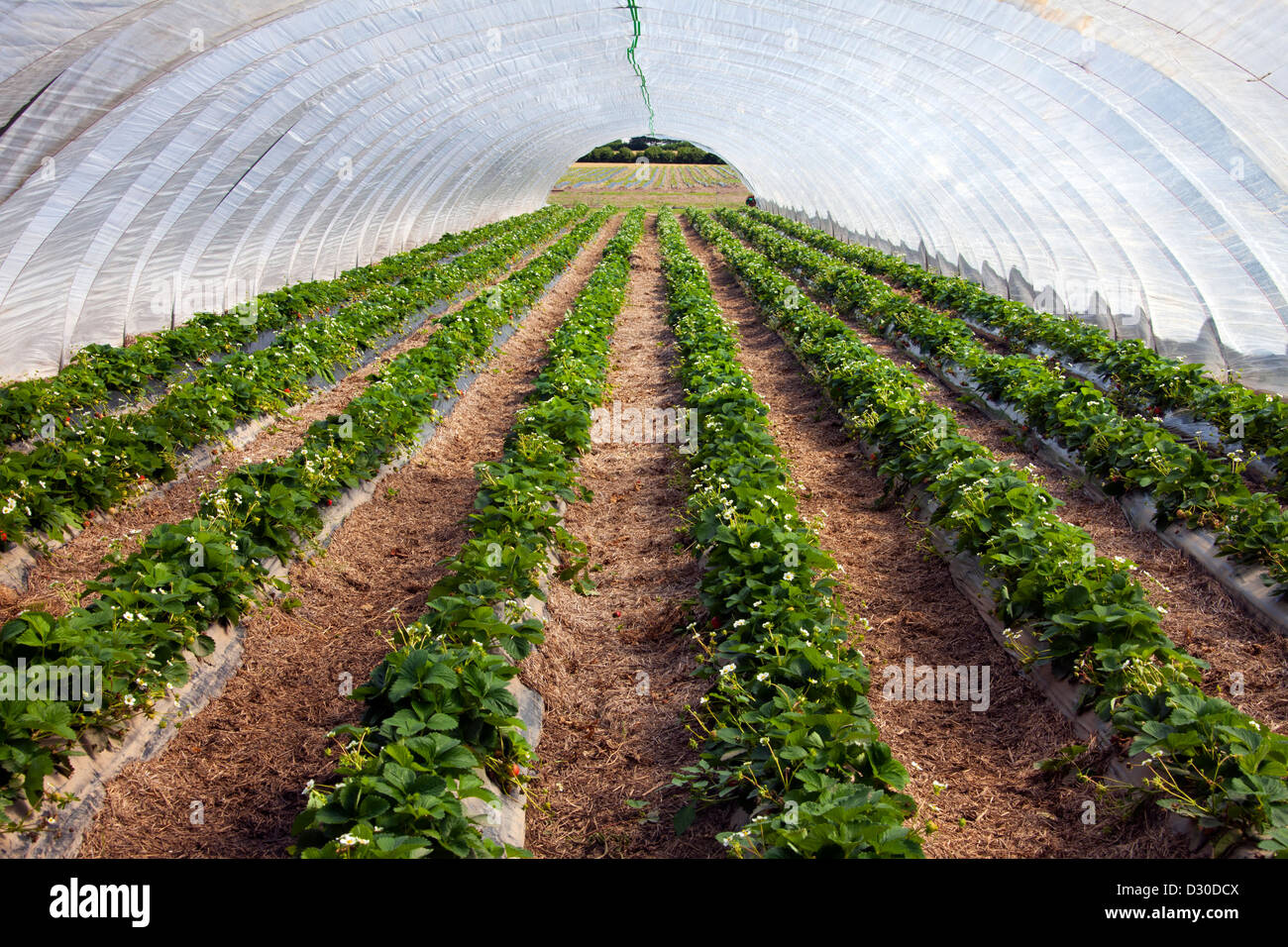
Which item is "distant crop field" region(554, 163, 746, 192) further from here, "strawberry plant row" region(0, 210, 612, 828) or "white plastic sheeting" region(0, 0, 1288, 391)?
"strawberry plant row" region(0, 210, 612, 828)

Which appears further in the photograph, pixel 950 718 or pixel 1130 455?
pixel 1130 455

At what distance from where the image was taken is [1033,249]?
13133 millimetres

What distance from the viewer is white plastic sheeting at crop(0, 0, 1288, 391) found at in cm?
791

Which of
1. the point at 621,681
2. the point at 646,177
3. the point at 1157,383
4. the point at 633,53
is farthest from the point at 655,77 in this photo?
the point at 646,177

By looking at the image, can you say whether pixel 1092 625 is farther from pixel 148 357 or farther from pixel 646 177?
pixel 646 177

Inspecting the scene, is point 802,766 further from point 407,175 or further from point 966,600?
point 407,175

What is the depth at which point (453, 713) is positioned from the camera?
11.3ft

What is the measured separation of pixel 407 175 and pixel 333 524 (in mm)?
14365

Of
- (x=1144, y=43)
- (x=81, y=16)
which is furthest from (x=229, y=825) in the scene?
(x=1144, y=43)

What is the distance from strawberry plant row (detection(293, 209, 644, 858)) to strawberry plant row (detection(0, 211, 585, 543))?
292cm

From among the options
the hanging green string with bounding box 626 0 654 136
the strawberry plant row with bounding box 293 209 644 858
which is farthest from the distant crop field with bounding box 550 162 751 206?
the strawberry plant row with bounding box 293 209 644 858

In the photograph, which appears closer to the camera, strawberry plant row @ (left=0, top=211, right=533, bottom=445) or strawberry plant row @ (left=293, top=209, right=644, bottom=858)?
strawberry plant row @ (left=293, top=209, right=644, bottom=858)

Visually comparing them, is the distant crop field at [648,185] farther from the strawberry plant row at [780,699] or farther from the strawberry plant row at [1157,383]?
the strawberry plant row at [780,699]

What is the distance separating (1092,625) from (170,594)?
182 inches
